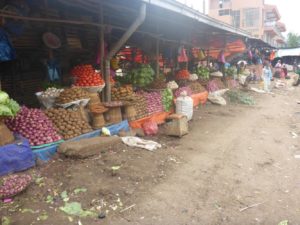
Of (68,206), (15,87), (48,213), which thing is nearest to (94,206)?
(68,206)

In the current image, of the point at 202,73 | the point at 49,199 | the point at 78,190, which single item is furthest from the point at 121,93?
the point at 202,73

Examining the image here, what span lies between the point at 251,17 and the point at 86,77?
4211 centimetres

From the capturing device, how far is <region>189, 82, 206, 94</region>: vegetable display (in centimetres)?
1142

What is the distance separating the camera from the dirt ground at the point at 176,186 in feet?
12.1

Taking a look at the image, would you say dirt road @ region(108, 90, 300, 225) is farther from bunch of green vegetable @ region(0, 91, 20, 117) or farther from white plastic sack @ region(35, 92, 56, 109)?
white plastic sack @ region(35, 92, 56, 109)

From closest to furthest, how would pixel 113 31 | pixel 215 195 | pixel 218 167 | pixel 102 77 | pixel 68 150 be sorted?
pixel 215 195, pixel 68 150, pixel 218 167, pixel 102 77, pixel 113 31

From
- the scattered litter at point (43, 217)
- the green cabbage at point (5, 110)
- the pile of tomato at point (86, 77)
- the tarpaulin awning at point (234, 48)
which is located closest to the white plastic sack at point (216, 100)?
the tarpaulin awning at point (234, 48)

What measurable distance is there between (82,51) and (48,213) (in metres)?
5.87

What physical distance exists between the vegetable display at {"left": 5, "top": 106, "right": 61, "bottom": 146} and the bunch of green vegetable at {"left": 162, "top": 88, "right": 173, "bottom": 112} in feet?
13.8

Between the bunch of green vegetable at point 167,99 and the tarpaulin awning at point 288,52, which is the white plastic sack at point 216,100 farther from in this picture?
the tarpaulin awning at point 288,52

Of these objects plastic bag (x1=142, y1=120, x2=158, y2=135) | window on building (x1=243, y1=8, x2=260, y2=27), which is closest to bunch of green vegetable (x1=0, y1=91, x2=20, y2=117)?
plastic bag (x1=142, y1=120, x2=158, y2=135)

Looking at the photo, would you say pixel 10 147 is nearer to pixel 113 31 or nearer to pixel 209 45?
pixel 113 31

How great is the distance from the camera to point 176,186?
454 centimetres

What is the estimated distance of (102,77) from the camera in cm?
707
